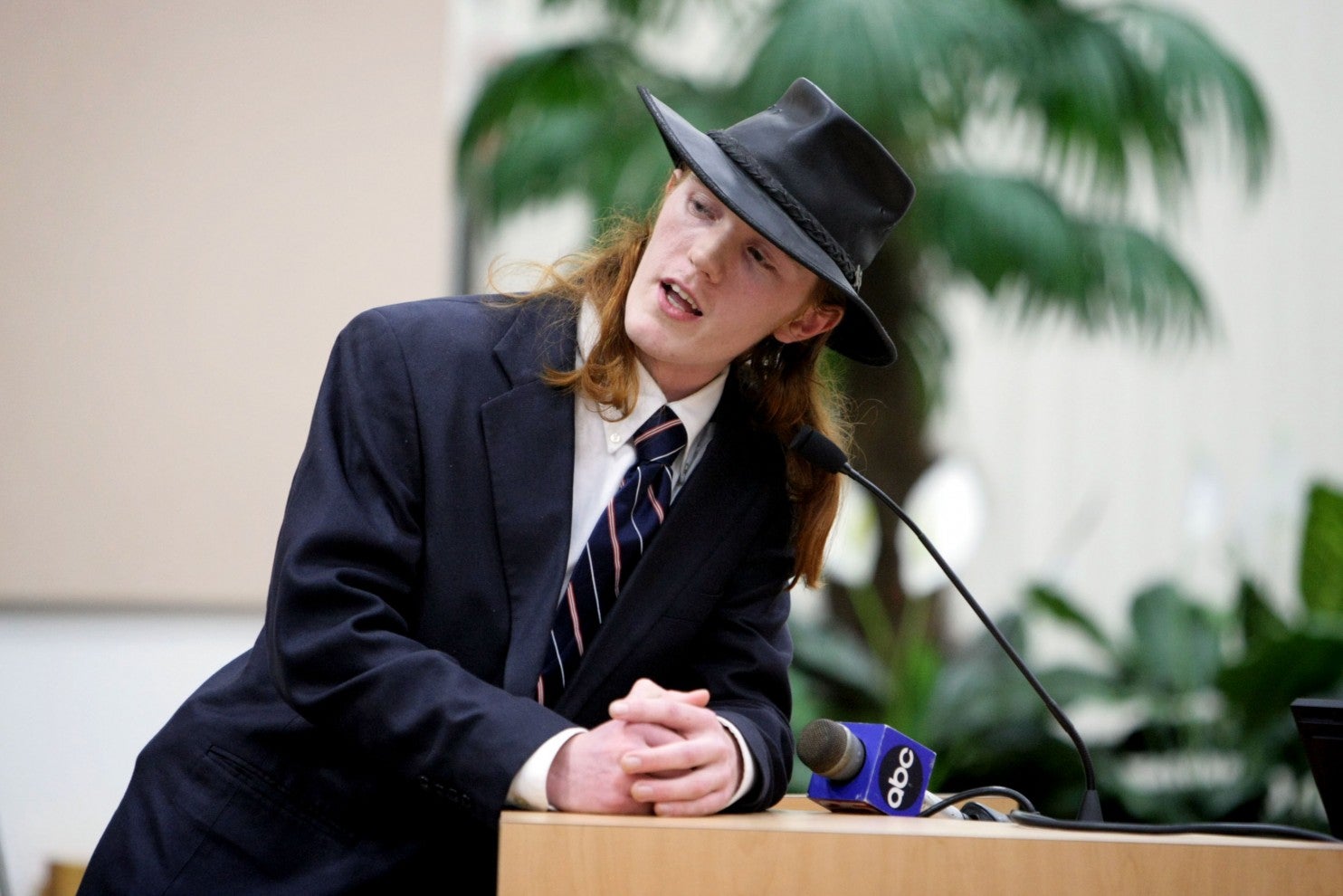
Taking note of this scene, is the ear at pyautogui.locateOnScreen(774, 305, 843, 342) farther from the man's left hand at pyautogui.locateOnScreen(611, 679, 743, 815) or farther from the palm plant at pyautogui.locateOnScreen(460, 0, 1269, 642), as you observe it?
the palm plant at pyautogui.locateOnScreen(460, 0, 1269, 642)

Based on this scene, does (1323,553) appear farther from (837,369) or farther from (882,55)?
(882,55)

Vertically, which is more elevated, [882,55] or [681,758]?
[882,55]

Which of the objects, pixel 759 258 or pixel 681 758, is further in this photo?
pixel 759 258

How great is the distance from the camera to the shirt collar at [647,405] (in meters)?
1.39

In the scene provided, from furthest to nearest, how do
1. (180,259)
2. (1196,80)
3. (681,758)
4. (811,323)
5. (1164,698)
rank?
(1164,698)
(1196,80)
(180,259)
(811,323)
(681,758)

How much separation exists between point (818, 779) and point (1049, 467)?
3.57 metres

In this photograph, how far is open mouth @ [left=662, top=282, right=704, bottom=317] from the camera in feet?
4.51

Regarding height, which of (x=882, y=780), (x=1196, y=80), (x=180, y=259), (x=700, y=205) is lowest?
(x=882, y=780)

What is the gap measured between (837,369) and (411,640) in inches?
81.1

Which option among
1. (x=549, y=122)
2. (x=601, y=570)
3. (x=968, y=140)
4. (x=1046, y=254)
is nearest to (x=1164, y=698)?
(x=1046, y=254)

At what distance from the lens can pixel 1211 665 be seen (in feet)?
11.4

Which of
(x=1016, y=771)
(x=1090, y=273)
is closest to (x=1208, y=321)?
(x=1090, y=273)

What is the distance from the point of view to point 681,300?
4.53 feet

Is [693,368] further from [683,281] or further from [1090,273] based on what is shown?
[1090,273]
